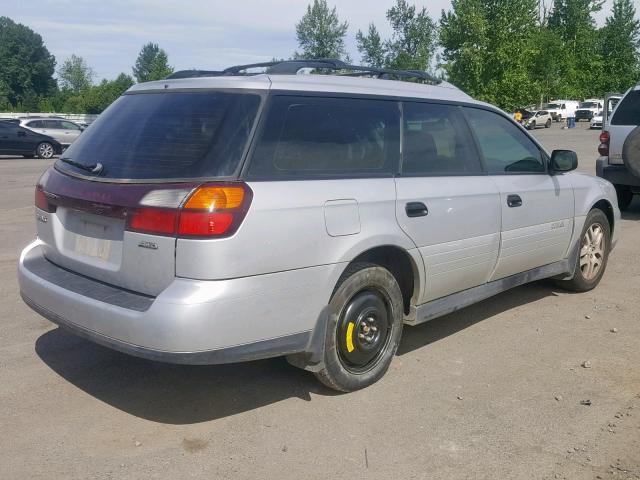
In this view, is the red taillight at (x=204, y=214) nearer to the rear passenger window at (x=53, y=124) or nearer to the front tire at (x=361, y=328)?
the front tire at (x=361, y=328)

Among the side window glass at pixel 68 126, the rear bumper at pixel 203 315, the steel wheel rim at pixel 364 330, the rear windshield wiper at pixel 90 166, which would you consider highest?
the side window glass at pixel 68 126

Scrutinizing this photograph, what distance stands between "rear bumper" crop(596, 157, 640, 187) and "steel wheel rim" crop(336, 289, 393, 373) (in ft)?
21.7

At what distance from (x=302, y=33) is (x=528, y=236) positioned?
277 feet

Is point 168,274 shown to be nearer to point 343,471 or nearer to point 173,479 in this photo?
point 173,479

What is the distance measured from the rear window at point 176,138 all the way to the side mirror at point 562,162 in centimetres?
289

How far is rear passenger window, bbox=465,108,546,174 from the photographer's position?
16.1 ft

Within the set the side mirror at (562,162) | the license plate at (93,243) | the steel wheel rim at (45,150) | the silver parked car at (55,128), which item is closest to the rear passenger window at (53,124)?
the silver parked car at (55,128)

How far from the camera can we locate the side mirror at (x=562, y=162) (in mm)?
5418

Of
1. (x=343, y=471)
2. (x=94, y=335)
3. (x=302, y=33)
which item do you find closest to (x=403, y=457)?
(x=343, y=471)

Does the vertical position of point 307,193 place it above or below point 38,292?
above

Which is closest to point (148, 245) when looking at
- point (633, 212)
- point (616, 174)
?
point (616, 174)

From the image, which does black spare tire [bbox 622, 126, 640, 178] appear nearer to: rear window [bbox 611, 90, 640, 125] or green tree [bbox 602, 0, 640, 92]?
rear window [bbox 611, 90, 640, 125]

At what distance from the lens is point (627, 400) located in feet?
13.0

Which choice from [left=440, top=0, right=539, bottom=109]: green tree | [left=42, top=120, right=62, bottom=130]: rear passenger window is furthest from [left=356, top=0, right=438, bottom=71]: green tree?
[left=42, top=120, right=62, bottom=130]: rear passenger window
